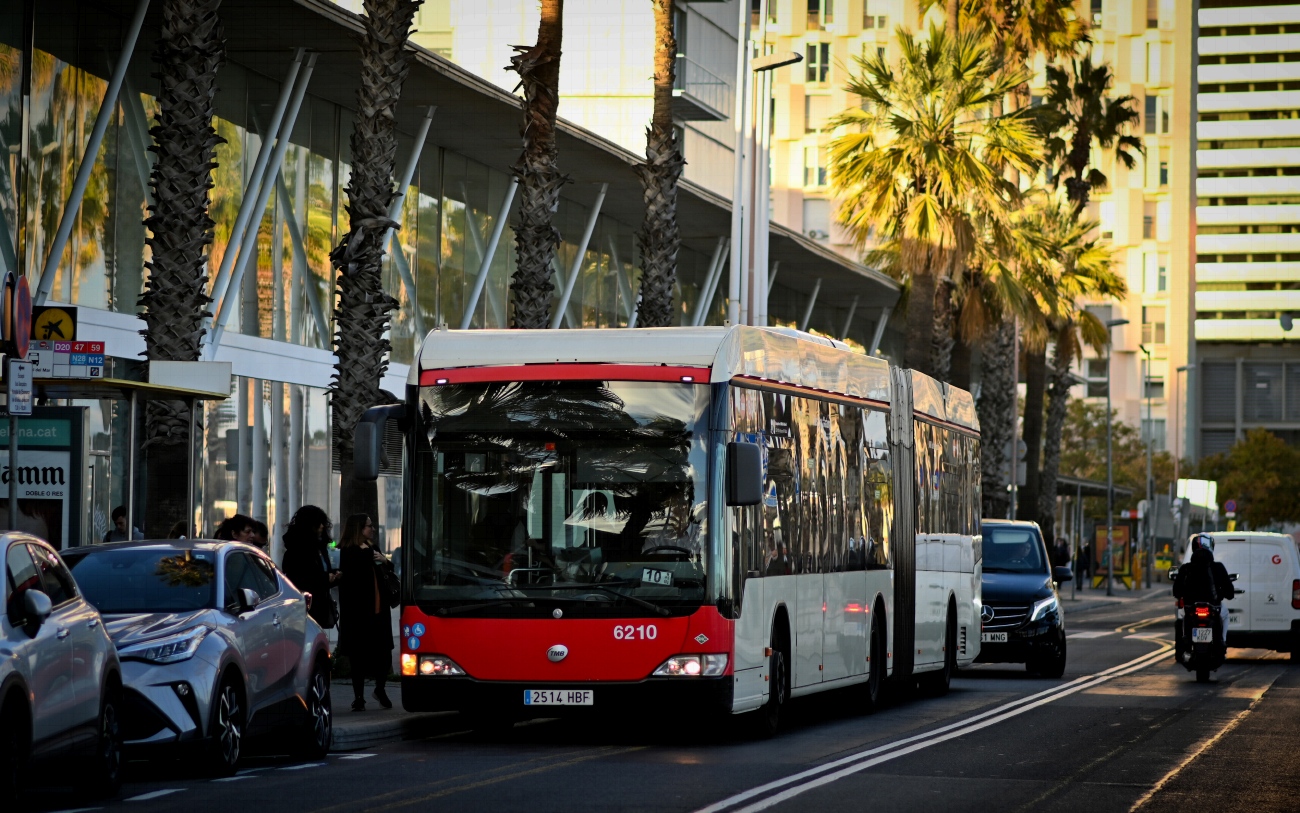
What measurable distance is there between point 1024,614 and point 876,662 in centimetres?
688

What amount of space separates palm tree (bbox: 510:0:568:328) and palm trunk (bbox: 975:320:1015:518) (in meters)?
26.2

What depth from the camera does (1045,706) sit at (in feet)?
70.1

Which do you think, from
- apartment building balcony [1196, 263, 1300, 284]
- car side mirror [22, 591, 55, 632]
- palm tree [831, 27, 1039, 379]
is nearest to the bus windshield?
car side mirror [22, 591, 55, 632]

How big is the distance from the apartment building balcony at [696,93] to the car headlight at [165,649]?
35.7 metres

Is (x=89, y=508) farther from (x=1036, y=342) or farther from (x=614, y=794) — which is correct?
(x=1036, y=342)

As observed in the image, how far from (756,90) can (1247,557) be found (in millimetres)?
14340

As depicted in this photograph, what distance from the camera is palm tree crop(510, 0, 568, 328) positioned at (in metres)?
26.1

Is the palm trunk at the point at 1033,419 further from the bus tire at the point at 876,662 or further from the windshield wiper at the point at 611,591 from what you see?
the windshield wiper at the point at 611,591

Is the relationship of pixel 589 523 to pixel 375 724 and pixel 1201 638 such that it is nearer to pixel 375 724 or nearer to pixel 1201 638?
pixel 375 724

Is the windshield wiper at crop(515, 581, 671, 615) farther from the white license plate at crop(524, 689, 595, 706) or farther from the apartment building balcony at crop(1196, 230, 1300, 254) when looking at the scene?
the apartment building balcony at crop(1196, 230, 1300, 254)

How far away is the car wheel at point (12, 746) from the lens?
10.8 meters

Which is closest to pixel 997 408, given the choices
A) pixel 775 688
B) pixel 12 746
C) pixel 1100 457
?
pixel 775 688

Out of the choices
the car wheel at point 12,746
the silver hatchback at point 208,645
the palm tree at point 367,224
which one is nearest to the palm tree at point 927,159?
the palm tree at point 367,224

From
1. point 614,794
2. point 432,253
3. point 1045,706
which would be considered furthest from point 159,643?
point 432,253
